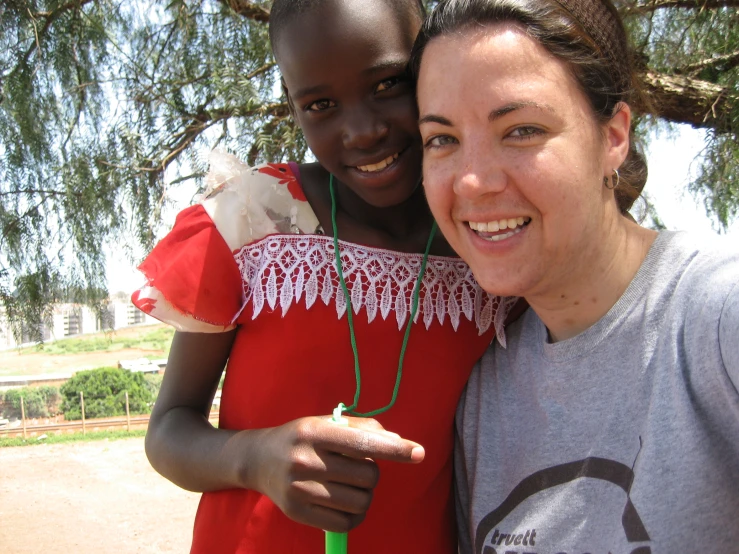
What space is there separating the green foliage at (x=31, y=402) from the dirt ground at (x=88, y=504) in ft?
14.0

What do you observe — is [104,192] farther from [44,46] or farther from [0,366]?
[0,366]

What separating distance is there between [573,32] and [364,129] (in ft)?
1.17

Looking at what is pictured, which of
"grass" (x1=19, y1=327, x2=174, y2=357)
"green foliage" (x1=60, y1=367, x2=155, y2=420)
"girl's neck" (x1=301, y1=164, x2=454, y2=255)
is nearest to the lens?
"girl's neck" (x1=301, y1=164, x2=454, y2=255)

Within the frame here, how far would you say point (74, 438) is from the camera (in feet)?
41.1

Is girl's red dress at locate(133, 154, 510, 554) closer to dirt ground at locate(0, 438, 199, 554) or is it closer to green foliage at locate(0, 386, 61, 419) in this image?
dirt ground at locate(0, 438, 199, 554)

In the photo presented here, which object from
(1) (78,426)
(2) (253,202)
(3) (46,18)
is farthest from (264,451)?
(1) (78,426)

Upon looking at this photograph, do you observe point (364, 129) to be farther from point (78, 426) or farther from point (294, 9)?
point (78, 426)

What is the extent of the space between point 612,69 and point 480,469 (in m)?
0.66

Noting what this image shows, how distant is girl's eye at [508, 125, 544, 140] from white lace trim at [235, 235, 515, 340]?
34 centimetres

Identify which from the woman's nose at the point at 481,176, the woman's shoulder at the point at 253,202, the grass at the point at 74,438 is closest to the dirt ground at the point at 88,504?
the grass at the point at 74,438

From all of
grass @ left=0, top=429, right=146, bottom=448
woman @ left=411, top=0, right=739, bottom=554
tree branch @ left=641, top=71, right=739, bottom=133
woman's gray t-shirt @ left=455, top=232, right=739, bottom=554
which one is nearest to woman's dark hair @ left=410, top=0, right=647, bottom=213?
woman @ left=411, top=0, right=739, bottom=554

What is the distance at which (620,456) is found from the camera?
3.07ft

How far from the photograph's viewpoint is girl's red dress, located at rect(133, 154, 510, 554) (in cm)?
114

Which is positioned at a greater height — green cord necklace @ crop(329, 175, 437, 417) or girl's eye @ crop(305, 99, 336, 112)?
girl's eye @ crop(305, 99, 336, 112)
